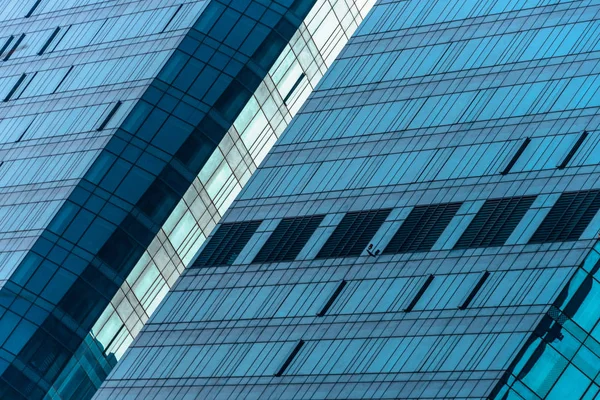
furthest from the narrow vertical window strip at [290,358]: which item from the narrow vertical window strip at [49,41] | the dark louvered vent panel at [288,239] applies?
the narrow vertical window strip at [49,41]

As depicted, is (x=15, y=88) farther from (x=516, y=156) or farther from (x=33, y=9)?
(x=516, y=156)

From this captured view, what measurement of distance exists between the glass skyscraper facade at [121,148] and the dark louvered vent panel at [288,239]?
2106cm

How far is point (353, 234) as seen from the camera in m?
98.6

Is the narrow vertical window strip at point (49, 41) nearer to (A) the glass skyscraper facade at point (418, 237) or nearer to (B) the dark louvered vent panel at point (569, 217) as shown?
(A) the glass skyscraper facade at point (418, 237)

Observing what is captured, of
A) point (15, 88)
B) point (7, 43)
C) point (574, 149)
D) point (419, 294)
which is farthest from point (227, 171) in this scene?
point (574, 149)

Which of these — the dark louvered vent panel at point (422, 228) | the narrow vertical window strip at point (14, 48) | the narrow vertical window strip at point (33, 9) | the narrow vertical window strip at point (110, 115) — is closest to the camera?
the dark louvered vent panel at point (422, 228)

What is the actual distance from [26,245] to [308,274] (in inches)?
1253

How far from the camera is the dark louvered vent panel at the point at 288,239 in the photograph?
4018 inches

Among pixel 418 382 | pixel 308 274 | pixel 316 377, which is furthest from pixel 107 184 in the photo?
pixel 418 382

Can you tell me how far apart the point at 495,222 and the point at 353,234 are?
38.1 ft

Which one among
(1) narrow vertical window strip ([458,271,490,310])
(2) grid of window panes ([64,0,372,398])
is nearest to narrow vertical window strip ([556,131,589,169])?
(1) narrow vertical window strip ([458,271,490,310])

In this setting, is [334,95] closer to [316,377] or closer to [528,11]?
[528,11]

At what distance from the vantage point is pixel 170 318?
106 m

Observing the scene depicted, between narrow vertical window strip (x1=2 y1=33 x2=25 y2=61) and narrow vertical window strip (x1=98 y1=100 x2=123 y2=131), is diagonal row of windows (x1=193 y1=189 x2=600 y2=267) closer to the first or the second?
narrow vertical window strip (x1=98 y1=100 x2=123 y2=131)
